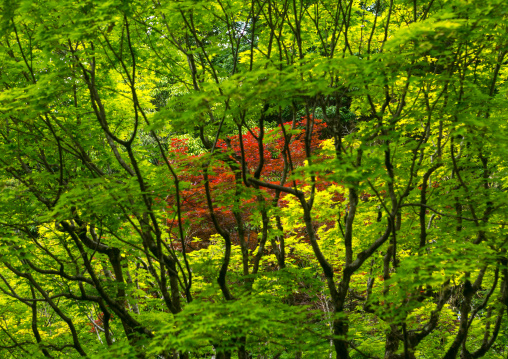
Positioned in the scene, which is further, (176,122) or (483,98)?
(483,98)

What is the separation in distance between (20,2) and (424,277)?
13.9 feet

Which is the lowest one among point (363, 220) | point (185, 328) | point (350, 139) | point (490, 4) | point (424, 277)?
point (363, 220)

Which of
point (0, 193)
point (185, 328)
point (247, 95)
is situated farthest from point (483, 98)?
point (0, 193)

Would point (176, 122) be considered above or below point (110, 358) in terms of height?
above

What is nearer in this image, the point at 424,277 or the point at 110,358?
the point at 424,277

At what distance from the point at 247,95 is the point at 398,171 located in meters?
2.94

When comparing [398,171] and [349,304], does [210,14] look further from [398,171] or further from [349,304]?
[349,304]

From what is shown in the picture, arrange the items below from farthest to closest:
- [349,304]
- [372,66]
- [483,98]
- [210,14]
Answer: [349,304] < [210,14] < [483,98] < [372,66]

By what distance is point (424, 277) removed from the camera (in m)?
3.38

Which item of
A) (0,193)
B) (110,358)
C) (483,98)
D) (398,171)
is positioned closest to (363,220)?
(398,171)

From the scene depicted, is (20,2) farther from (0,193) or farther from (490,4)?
(490,4)

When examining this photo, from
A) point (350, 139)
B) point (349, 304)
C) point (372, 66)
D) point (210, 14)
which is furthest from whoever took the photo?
point (349, 304)

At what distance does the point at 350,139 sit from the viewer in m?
4.52

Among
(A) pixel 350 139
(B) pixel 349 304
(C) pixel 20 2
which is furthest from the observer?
(B) pixel 349 304
